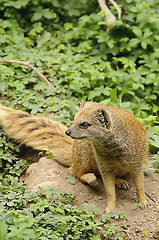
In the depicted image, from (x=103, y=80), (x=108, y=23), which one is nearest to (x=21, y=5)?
(x=108, y=23)

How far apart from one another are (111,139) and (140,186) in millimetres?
645

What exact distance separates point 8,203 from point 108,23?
12.3 ft

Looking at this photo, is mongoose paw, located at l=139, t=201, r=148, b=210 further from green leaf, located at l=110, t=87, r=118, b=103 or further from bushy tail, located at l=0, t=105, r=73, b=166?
green leaf, located at l=110, t=87, r=118, b=103

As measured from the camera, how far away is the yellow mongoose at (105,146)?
3287mm

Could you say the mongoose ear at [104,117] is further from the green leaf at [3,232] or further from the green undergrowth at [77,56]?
the green undergrowth at [77,56]

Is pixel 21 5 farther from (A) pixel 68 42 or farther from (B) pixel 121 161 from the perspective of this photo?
→ (B) pixel 121 161

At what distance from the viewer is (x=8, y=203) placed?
3.12m

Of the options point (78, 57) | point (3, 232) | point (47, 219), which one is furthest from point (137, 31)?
point (3, 232)

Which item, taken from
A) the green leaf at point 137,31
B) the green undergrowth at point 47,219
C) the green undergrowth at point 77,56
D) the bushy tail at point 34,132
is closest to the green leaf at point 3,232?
the green undergrowth at point 47,219

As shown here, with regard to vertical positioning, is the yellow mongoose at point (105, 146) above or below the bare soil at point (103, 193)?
above

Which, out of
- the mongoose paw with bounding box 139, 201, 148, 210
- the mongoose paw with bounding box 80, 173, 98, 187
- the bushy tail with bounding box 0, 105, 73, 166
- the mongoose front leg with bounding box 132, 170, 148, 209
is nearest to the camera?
the mongoose front leg with bounding box 132, 170, 148, 209

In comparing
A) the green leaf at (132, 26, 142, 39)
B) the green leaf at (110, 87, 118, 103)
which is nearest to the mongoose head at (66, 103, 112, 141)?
the green leaf at (110, 87, 118, 103)

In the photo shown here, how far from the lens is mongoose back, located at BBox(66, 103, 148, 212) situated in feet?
10.8

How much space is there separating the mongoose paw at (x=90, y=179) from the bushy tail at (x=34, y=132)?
436 millimetres
